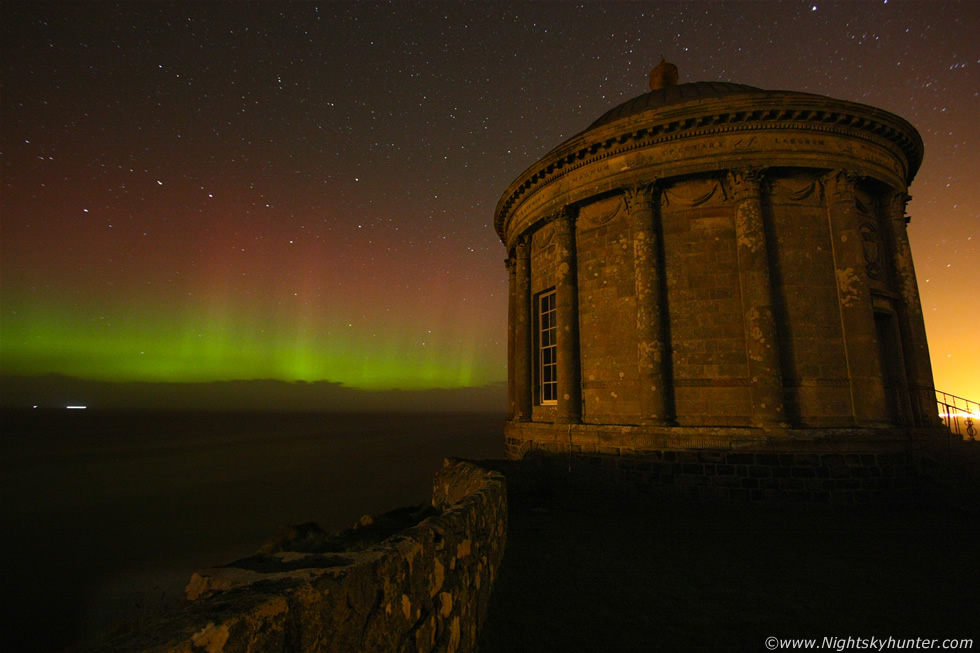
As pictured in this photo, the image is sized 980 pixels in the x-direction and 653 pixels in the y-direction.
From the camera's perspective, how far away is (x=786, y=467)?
378 inches

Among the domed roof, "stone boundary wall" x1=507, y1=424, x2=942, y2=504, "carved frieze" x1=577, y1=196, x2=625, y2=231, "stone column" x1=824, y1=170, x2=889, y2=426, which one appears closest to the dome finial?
the domed roof

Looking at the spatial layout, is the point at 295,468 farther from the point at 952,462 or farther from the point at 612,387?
the point at 952,462

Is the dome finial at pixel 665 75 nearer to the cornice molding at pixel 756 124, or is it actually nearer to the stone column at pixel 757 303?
the cornice molding at pixel 756 124

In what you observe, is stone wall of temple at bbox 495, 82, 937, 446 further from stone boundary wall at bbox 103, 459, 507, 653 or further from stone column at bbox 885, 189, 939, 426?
stone boundary wall at bbox 103, 459, 507, 653

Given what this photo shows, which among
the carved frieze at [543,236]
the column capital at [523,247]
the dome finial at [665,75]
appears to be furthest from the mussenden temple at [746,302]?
the dome finial at [665,75]

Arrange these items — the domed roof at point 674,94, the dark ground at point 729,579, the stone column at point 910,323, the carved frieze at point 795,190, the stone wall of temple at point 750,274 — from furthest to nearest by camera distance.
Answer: the domed roof at point 674,94, the stone column at point 910,323, the carved frieze at point 795,190, the stone wall of temple at point 750,274, the dark ground at point 729,579

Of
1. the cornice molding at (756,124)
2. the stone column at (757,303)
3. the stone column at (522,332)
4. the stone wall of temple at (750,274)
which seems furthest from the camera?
the stone column at (522,332)

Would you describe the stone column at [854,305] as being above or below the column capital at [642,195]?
below

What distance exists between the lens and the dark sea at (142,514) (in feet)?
32.8

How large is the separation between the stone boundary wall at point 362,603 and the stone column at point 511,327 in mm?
10532

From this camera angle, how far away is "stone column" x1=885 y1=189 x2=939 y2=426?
11203mm

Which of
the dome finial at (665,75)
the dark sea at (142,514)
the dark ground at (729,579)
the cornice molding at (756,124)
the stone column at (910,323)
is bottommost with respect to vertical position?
the dark sea at (142,514)

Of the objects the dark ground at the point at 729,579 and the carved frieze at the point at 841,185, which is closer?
the dark ground at the point at 729,579

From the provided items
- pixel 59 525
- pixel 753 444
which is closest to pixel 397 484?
pixel 59 525
